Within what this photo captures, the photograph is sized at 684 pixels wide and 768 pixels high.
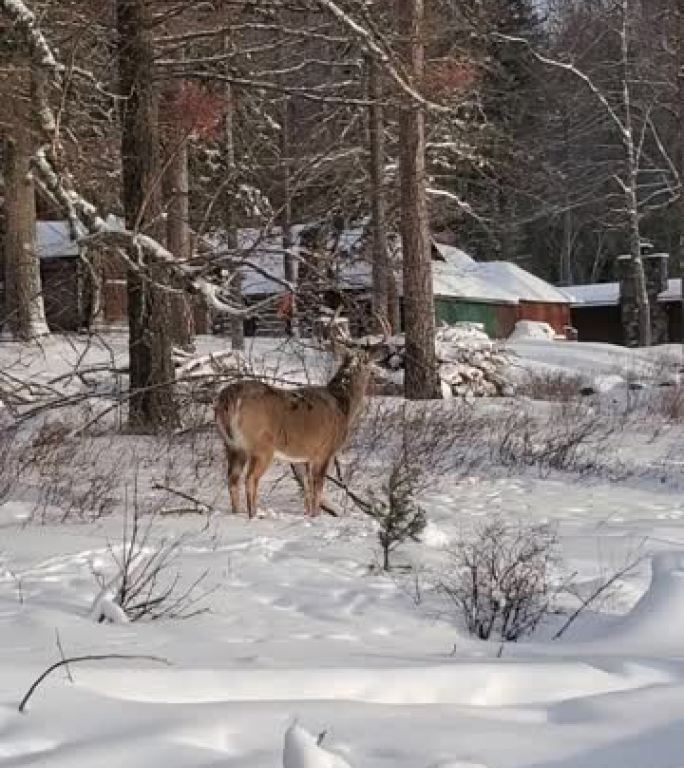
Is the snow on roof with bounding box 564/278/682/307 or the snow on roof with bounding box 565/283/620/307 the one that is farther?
Answer: the snow on roof with bounding box 565/283/620/307

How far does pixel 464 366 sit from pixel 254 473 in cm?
1223

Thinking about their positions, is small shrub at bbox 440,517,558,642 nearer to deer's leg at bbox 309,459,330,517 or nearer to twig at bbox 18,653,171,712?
twig at bbox 18,653,171,712

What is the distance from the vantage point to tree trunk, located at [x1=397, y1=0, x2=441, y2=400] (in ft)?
62.5

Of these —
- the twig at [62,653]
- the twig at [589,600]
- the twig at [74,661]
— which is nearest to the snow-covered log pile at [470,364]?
the twig at [589,600]

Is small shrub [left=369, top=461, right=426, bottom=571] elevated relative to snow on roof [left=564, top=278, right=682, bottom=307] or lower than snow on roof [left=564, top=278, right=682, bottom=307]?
lower

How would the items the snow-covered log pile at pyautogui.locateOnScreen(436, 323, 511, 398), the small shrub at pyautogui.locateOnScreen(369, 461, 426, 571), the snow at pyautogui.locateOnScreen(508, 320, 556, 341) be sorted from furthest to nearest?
the snow at pyautogui.locateOnScreen(508, 320, 556, 341) < the snow-covered log pile at pyautogui.locateOnScreen(436, 323, 511, 398) < the small shrub at pyautogui.locateOnScreen(369, 461, 426, 571)

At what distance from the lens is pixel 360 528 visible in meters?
8.70

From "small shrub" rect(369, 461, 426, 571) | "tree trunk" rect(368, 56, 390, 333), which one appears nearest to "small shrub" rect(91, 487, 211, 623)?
"small shrub" rect(369, 461, 426, 571)

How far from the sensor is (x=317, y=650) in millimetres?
4984

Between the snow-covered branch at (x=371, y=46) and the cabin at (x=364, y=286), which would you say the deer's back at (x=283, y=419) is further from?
the snow-covered branch at (x=371, y=46)

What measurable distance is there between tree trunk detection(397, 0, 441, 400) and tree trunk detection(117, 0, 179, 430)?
6.69 metres

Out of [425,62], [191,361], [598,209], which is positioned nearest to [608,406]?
[425,62]

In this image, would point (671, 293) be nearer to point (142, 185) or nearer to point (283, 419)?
point (142, 185)

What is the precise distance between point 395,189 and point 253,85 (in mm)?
12512
